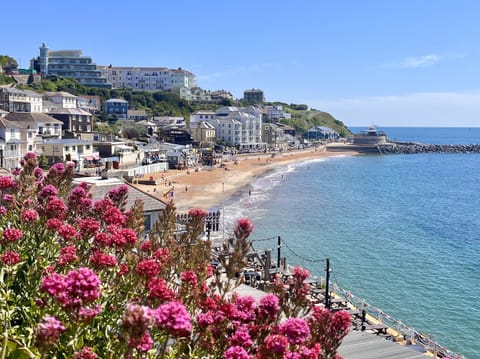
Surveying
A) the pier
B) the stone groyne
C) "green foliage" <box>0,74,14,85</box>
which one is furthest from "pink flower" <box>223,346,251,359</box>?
the stone groyne

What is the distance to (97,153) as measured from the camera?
71.6 meters

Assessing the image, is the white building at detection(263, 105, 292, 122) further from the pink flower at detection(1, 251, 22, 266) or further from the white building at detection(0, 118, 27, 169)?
the pink flower at detection(1, 251, 22, 266)

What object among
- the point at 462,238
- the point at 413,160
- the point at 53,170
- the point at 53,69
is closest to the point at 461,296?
the point at 462,238

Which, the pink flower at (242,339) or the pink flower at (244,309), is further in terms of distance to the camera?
the pink flower at (244,309)

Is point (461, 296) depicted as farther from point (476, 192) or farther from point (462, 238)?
point (476, 192)

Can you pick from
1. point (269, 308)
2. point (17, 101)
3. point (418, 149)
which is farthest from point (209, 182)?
point (418, 149)

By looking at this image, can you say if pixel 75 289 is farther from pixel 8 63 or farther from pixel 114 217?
pixel 8 63

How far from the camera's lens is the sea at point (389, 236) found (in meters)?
26.5

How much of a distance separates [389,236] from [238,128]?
8640cm

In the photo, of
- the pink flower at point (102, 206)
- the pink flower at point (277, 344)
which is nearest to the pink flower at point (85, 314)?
the pink flower at point (277, 344)

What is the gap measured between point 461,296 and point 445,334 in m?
6.10

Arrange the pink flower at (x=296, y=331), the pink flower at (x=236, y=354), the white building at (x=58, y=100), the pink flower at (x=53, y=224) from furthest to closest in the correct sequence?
the white building at (x=58, y=100) → the pink flower at (x=53, y=224) → the pink flower at (x=296, y=331) → the pink flower at (x=236, y=354)

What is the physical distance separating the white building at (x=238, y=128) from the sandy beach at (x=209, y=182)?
14.6 metres

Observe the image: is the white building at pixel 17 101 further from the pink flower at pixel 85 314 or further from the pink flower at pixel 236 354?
the pink flower at pixel 236 354
